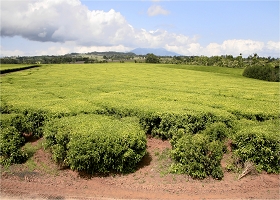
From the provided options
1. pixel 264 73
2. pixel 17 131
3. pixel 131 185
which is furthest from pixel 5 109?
pixel 264 73

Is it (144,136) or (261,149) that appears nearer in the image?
(261,149)

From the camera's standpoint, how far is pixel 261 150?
31.2ft

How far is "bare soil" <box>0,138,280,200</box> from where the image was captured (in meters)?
8.38

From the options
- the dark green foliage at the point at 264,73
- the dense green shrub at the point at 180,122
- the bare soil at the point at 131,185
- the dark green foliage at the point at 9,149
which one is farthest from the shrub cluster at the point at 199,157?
the dark green foliage at the point at 264,73

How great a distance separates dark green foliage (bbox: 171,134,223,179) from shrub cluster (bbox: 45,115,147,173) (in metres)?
1.89

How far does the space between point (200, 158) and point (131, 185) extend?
2.99 m

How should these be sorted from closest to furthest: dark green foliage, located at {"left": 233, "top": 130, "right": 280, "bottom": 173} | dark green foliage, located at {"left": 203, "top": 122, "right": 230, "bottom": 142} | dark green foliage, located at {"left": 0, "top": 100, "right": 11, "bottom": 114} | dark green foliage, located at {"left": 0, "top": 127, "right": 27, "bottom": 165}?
1. dark green foliage, located at {"left": 233, "top": 130, "right": 280, "bottom": 173}
2. dark green foliage, located at {"left": 0, "top": 127, "right": 27, "bottom": 165}
3. dark green foliage, located at {"left": 203, "top": 122, "right": 230, "bottom": 142}
4. dark green foliage, located at {"left": 0, "top": 100, "right": 11, "bottom": 114}

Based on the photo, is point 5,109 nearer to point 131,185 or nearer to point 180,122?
point 131,185

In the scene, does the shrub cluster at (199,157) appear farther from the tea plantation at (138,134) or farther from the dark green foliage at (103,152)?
the dark green foliage at (103,152)

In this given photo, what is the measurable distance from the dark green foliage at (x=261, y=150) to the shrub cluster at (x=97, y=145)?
14.8 ft

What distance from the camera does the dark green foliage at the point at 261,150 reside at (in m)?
9.45

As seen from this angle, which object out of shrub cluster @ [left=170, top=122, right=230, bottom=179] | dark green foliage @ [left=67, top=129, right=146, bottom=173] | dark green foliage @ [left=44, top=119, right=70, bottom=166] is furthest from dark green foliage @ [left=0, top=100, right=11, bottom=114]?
shrub cluster @ [left=170, top=122, right=230, bottom=179]

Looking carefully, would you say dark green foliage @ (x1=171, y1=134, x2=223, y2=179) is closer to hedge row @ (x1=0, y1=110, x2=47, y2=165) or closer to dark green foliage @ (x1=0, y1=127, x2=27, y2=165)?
dark green foliage @ (x1=0, y1=127, x2=27, y2=165)

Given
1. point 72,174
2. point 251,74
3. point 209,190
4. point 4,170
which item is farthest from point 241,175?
point 251,74
